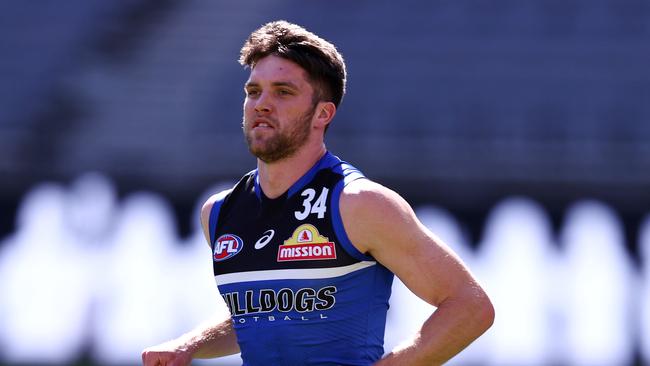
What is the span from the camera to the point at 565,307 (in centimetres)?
1115

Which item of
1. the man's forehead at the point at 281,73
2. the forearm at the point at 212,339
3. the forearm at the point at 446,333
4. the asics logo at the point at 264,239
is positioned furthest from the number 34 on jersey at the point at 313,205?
the forearm at the point at 212,339

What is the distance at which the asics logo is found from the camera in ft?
13.1

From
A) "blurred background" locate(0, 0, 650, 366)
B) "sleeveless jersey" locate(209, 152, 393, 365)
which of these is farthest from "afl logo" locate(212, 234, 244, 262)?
"blurred background" locate(0, 0, 650, 366)

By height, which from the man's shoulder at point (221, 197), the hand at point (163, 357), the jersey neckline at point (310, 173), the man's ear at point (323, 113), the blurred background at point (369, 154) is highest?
the blurred background at point (369, 154)

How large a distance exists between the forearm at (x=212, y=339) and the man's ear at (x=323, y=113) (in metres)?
0.82

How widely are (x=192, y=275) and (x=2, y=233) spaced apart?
2355 millimetres

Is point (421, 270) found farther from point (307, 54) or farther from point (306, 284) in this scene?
point (307, 54)

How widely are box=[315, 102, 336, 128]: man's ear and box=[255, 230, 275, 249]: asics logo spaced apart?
0.41 meters

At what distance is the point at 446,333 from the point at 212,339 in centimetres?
106

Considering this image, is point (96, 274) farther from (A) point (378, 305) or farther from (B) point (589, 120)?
(A) point (378, 305)

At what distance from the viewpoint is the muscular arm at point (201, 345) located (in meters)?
4.15

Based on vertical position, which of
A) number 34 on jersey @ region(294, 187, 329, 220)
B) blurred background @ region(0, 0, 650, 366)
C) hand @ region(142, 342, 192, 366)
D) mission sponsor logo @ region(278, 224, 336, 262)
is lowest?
hand @ region(142, 342, 192, 366)

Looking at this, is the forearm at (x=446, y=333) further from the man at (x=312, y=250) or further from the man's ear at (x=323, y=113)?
the man's ear at (x=323, y=113)

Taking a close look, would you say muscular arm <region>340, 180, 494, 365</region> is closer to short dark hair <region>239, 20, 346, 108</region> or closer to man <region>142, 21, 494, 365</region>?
man <region>142, 21, 494, 365</region>
